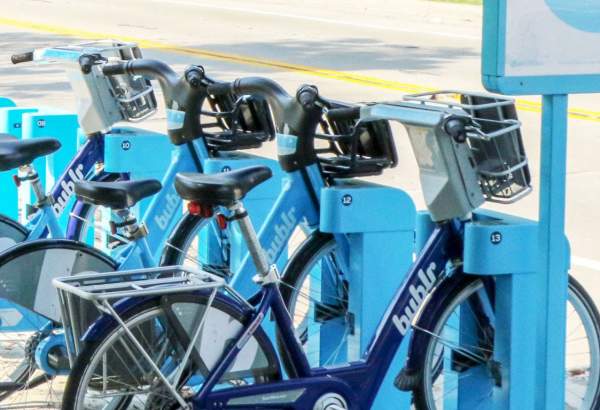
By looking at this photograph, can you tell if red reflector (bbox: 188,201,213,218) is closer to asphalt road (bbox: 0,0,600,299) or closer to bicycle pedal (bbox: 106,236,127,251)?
bicycle pedal (bbox: 106,236,127,251)

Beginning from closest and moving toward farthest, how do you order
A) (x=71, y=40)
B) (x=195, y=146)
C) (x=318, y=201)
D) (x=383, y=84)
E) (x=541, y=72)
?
(x=541, y=72) < (x=318, y=201) < (x=195, y=146) < (x=383, y=84) < (x=71, y=40)

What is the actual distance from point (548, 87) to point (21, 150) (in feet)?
7.31

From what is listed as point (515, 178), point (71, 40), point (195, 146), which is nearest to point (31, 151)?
point (195, 146)

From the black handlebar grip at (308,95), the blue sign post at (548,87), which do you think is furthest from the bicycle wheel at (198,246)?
the blue sign post at (548,87)

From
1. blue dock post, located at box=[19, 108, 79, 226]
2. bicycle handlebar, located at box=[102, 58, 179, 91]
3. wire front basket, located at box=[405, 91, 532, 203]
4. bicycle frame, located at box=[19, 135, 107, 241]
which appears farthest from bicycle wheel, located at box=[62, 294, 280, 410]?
blue dock post, located at box=[19, 108, 79, 226]

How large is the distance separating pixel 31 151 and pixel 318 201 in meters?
1.19

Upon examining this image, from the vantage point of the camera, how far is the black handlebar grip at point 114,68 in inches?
257

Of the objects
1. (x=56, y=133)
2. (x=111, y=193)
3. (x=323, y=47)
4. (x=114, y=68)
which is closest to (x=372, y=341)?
(x=111, y=193)

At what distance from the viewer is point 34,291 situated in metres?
5.74

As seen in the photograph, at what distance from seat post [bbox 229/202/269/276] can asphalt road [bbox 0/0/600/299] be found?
3672 millimetres

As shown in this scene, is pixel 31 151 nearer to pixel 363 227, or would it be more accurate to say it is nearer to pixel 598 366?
pixel 363 227

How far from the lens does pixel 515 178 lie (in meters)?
4.89

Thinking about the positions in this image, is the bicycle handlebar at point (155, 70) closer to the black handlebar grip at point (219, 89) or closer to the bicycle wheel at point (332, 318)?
the black handlebar grip at point (219, 89)

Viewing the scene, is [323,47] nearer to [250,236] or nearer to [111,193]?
[111,193]
